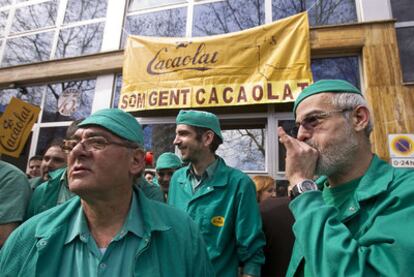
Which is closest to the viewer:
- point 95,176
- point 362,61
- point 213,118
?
point 95,176

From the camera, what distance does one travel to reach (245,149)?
18.6 ft

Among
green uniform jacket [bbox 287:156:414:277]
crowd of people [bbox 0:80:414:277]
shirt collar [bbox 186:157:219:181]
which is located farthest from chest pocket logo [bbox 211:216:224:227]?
green uniform jacket [bbox 287:156:414:277]

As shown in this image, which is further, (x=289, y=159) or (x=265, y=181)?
(x=265, y=181)

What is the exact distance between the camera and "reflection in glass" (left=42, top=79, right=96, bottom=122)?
7.26m

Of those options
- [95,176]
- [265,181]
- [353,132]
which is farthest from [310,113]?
[265,181]

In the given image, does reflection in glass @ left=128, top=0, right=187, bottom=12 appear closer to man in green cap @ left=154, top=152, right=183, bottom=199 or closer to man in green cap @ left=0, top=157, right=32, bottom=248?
man in green cap @ left=154, top=152, right=183, bottom=199

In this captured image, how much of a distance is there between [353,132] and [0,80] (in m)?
9.66

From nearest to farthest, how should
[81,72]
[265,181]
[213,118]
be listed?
[213,118] → [265,181] → [81,72]

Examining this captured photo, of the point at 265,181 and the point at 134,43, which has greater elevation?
the point at 134,43

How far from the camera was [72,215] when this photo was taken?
156 centimetres

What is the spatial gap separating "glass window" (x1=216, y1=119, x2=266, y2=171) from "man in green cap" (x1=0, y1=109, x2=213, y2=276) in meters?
3.98

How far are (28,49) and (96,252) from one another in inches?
360

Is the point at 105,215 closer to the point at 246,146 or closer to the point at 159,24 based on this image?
the point at 246,146

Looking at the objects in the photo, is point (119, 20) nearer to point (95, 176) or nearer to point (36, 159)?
point (36, 159)
